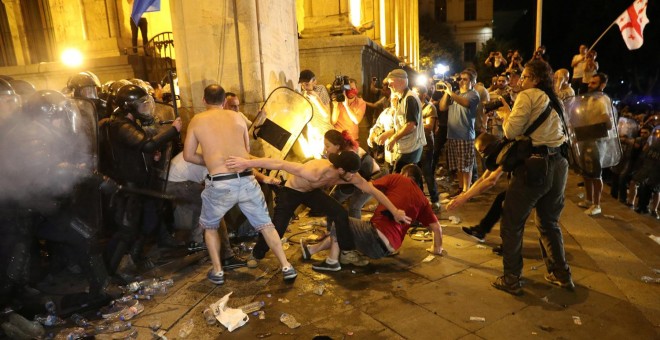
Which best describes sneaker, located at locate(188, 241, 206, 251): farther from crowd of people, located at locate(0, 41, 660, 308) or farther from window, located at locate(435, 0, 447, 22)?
window, located at locate(435, 0, 447, 22)

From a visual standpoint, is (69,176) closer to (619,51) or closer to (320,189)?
(320,189)

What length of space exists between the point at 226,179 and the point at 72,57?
33.7 ft

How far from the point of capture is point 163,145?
4863 mm

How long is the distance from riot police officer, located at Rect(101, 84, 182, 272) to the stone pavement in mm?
763

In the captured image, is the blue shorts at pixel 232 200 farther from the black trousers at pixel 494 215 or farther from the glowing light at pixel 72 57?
the glowing light at pixel 72 57

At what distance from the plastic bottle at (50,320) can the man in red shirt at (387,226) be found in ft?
8.01

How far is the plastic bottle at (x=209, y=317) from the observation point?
3720mm

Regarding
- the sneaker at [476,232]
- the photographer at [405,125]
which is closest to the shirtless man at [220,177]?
the sneaker at [476,232]

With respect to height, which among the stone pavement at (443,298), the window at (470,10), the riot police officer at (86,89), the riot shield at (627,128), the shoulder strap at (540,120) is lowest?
the stone pavement at (443,298)

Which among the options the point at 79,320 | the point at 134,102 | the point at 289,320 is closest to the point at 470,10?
the point at 134,102

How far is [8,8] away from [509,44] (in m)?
48.0

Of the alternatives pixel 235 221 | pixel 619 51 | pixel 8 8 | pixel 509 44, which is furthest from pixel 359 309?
pixel 509 44

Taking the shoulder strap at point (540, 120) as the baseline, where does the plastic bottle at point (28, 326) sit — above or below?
below

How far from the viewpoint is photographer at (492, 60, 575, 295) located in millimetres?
3822
